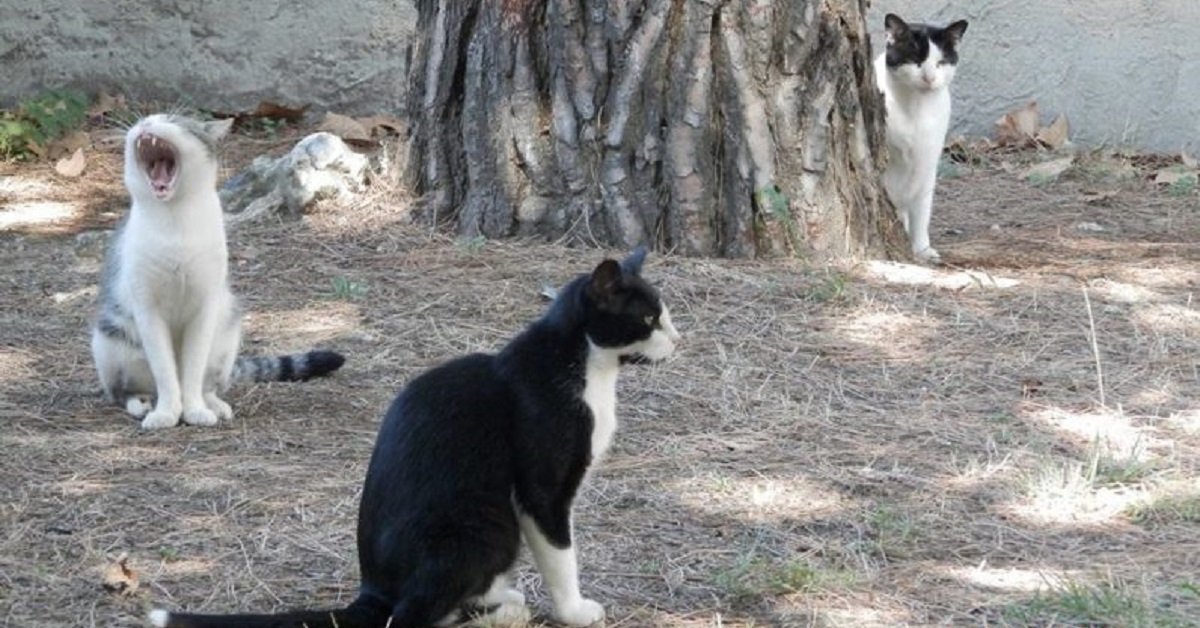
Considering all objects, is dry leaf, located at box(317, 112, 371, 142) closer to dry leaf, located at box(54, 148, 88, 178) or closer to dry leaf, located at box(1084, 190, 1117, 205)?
dry leaf, located at box(54, 148, 88, 178)

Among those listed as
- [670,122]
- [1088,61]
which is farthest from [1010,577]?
[1088,61]

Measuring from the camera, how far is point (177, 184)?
5.50 meters

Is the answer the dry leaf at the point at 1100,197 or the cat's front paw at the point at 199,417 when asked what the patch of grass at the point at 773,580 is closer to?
the cat's front paw at the point at 199,417

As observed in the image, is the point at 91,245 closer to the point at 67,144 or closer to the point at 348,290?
the point at 348,290

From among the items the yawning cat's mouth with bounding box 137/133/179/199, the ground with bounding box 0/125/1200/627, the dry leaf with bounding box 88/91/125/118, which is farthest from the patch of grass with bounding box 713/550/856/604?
the dry leaf with bounding box 88/91/125/118

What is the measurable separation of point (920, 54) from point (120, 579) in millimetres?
5146

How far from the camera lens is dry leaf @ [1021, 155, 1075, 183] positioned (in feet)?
32.0

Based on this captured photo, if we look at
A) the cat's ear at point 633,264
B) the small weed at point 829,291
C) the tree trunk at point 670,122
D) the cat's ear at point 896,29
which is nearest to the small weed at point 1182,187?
the cat's ear at point 896,29

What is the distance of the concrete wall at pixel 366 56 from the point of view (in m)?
10.4

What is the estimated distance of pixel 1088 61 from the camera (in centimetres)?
1048

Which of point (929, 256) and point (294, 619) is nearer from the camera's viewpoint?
point (294, 619)

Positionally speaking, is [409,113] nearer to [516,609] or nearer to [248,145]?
[248,145]

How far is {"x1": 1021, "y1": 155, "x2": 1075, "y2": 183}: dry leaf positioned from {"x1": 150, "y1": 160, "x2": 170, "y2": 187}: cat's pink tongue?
18.4 feet

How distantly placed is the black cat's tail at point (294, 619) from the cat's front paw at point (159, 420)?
1771mm
